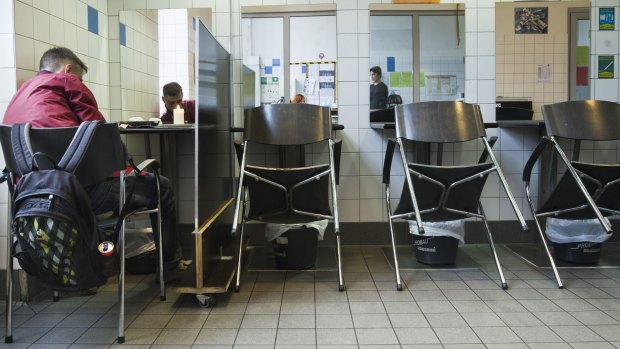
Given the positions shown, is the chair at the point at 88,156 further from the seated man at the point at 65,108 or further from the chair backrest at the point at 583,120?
the chair backrest at the point at 583,120

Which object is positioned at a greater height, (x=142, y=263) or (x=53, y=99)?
(x=53, y=99)

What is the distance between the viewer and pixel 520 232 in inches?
138

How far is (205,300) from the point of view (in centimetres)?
226

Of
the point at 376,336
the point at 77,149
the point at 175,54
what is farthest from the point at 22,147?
the point at 175,54

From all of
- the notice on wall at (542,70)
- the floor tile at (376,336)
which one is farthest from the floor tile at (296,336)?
the notice on wall at (542,70)

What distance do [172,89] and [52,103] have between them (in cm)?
126

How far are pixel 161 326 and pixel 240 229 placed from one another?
0.93 m

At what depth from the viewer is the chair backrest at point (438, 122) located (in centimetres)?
279

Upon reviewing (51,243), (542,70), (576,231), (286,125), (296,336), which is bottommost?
(296,336)

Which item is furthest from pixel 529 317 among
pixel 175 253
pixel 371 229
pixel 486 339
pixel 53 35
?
pixel 53 35

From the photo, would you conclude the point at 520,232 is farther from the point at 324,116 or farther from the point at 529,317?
the point at 324,116

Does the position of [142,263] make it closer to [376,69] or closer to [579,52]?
[376,69]

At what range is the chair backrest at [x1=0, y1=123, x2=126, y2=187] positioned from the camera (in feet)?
5.85

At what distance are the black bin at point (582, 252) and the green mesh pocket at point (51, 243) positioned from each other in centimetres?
274
